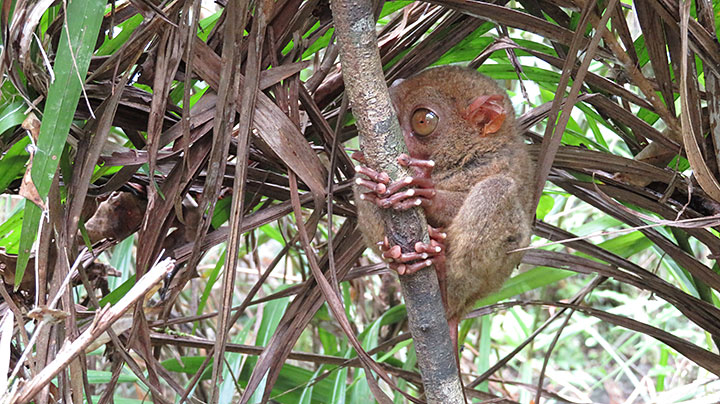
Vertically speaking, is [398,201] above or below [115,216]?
below

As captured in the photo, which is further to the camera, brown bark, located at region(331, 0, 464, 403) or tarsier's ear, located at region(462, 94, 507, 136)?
tarsier's ear, located at region(462, 94, 507, 136)

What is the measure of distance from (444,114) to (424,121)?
82mm

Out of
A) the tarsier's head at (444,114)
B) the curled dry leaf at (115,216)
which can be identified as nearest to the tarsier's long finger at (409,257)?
the tarsier's head at (444,114)

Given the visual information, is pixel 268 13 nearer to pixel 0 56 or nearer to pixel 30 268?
pixel 0 56

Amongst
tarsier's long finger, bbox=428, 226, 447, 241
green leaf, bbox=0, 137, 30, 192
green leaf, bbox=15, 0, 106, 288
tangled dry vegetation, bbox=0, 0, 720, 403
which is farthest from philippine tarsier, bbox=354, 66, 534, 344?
green leaf, bbox=0, 137, 30, 192

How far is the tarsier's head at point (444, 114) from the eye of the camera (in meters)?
2.23

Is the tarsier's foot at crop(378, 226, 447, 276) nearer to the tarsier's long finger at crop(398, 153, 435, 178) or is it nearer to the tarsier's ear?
the tarsier's long finger at crop(398, 153, 435, 178)

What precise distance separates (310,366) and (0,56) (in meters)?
3.70

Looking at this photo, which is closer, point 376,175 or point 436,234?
point 376,175

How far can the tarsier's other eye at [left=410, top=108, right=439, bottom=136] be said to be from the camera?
2.24 m

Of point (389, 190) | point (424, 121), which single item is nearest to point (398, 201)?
point (389, 190)

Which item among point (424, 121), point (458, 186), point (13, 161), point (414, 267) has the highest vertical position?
point (424, 121)

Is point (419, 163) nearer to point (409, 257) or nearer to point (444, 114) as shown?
point (409, 257)

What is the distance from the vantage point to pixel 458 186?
7.07 feet
